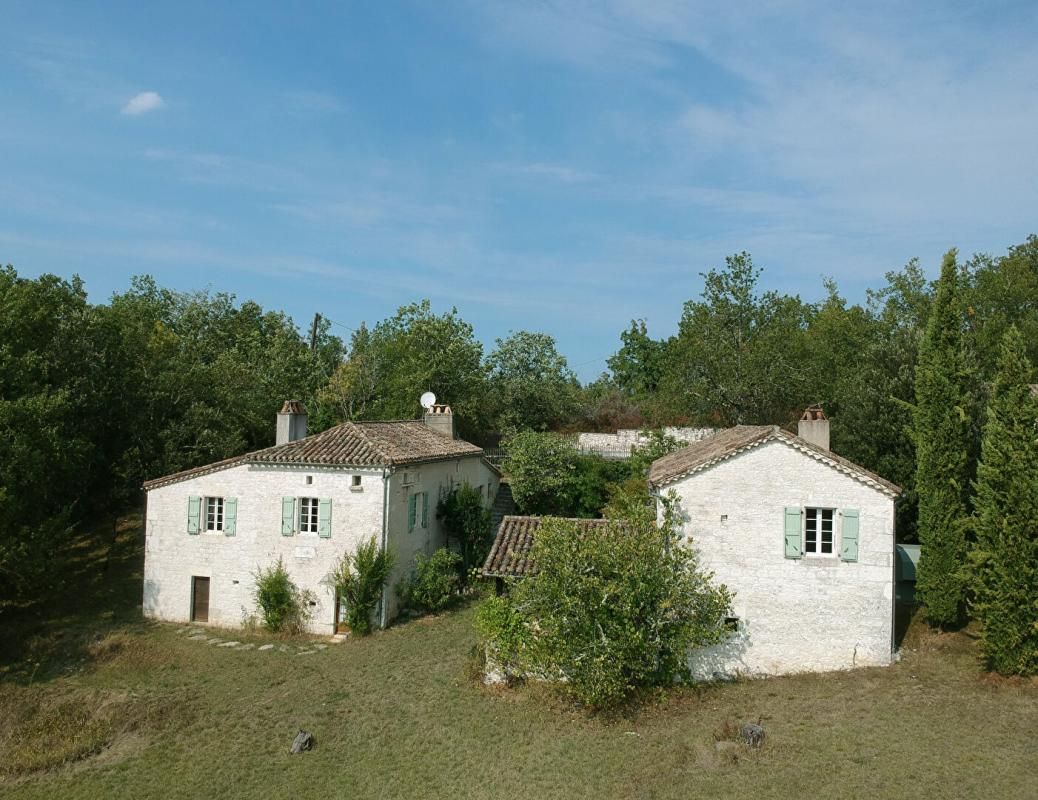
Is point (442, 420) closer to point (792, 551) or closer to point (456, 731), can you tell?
point (456, 731)

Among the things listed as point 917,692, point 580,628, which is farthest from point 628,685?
point 917,692

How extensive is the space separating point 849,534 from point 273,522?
17469mm

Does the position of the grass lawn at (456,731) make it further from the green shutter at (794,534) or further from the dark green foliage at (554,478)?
the dark green foliage at (554,478)

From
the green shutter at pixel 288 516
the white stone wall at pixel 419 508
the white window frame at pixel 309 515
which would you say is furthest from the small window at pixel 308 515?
the white stone wall at pixel 419 508

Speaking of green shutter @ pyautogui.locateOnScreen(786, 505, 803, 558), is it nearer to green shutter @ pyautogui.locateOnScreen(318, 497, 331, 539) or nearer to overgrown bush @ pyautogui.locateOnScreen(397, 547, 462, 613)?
overgrown bush @ pyautogui.locateOnScreen(397, 547, 462, 613)

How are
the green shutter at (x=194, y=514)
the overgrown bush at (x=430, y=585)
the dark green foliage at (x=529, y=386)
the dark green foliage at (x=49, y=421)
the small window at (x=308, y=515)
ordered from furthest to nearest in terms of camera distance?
the dark green foliage at (x=529, y=386) → the overgrown bush at (x=430, y=585) → the green shutter at (x=194, y=514) → the small window at (x=308, y=515) → the dark green foliage at (x=49, y=421)

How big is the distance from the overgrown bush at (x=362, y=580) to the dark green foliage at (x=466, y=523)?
594 cm

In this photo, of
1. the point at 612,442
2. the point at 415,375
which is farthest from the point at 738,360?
the point at 415,375

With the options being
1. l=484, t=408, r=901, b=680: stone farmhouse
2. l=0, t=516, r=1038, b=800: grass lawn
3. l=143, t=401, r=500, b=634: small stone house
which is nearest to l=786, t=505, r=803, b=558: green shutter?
l=484, t=408, r=901, b=680: stone farmhouse

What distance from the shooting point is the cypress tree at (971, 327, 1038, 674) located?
1748 cm

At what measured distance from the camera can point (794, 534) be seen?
18.5 m

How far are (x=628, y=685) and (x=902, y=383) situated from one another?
18785mm

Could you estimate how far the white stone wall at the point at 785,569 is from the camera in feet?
60.2

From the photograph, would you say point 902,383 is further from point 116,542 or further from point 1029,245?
point 116,542
